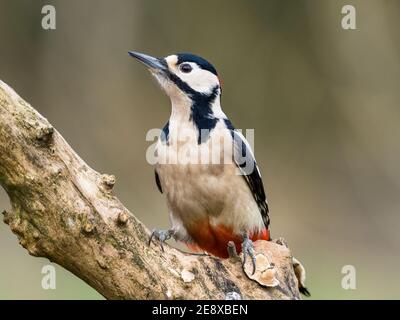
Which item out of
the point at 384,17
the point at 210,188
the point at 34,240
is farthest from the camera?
the point at 384,17

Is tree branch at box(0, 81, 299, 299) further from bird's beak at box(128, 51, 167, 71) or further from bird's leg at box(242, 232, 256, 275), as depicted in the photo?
bird's beak at box(128, 51, 167, 71)

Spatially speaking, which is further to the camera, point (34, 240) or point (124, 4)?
point (124, 4)

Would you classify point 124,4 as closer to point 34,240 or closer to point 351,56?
point 351,56

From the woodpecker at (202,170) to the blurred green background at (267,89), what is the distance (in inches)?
181

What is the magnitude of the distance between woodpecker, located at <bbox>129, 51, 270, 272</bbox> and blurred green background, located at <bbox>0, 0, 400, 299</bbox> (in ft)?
15.1

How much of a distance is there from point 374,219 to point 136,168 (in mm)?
2771

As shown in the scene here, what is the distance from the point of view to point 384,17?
9281 mm

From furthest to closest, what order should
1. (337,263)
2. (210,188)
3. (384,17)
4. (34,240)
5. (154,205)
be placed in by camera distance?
(384,17), (154,205), (337,263), (210,188), (34,240)

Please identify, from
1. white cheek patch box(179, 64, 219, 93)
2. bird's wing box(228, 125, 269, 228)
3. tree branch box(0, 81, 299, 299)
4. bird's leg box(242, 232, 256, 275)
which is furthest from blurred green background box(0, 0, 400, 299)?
tree branch box(0, 81, 299, 299)

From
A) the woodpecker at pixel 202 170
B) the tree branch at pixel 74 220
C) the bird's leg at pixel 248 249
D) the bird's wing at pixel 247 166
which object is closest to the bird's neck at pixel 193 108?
the woodpecker at pixel 202 170

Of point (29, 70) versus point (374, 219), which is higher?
point (29, 70)

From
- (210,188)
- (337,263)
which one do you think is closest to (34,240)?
(210,188)

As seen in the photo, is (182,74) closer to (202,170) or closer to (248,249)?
(202,170)

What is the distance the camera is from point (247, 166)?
4102mm
